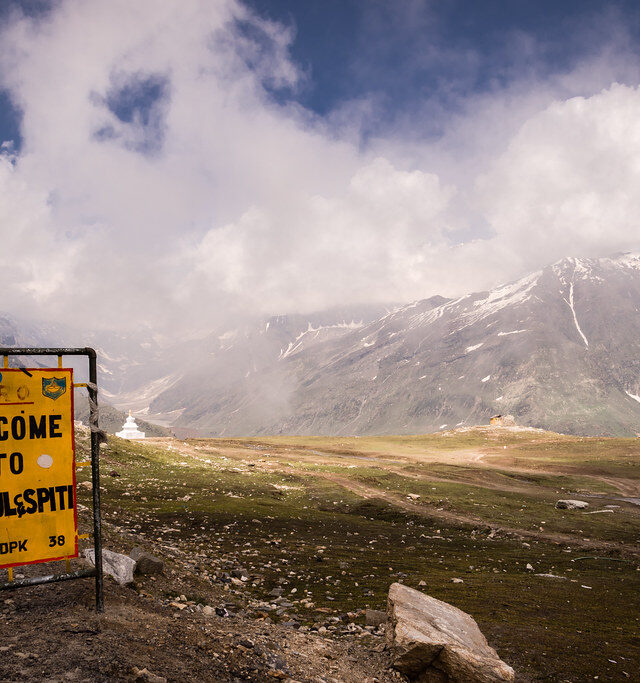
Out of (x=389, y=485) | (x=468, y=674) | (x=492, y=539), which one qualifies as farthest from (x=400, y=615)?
(x=389, y=485)

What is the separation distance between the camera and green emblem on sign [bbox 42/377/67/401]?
927 cm

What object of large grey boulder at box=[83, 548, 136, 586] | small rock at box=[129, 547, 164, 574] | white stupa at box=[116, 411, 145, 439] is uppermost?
large grey boulder at box=[83, 548, 136, 586]

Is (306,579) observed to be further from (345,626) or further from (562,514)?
(562,514)

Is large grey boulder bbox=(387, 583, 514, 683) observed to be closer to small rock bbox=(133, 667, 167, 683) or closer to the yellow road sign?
small rock bbox=(133, 667, 167, 683)

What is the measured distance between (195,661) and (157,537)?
51.8 ft

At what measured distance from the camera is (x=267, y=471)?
6744cm

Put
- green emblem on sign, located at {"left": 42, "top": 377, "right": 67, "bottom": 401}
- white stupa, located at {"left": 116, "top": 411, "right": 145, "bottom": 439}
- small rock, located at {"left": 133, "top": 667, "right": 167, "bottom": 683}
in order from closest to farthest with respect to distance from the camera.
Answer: small rock, located at {"left": 133, "top": 667, "right": 167, "bottom": 683} → green emblem on sign, located at {"left": 42, "top": 377, "right": 67, "bottom": 401} → white stupa, located at {"left": 116, "top": 411, "right": 145, "bottom": 439}

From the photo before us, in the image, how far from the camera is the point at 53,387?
9.34 meters

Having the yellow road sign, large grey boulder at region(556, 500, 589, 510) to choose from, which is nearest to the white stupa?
large grey boulder at region(556, 500, 589, 510)

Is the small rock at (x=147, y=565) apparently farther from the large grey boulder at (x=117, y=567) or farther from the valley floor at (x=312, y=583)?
the large grey boulder at (x=117, y=567)

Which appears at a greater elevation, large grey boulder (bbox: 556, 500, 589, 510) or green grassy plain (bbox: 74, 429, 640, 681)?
green grassy plain (bbox: 74, 429, 640, 681)

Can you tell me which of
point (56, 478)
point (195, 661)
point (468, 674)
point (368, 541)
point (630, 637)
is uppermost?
point (56, 478)

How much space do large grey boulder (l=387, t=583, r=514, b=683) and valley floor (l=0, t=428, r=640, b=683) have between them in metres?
0.82

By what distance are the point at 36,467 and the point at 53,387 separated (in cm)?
167
